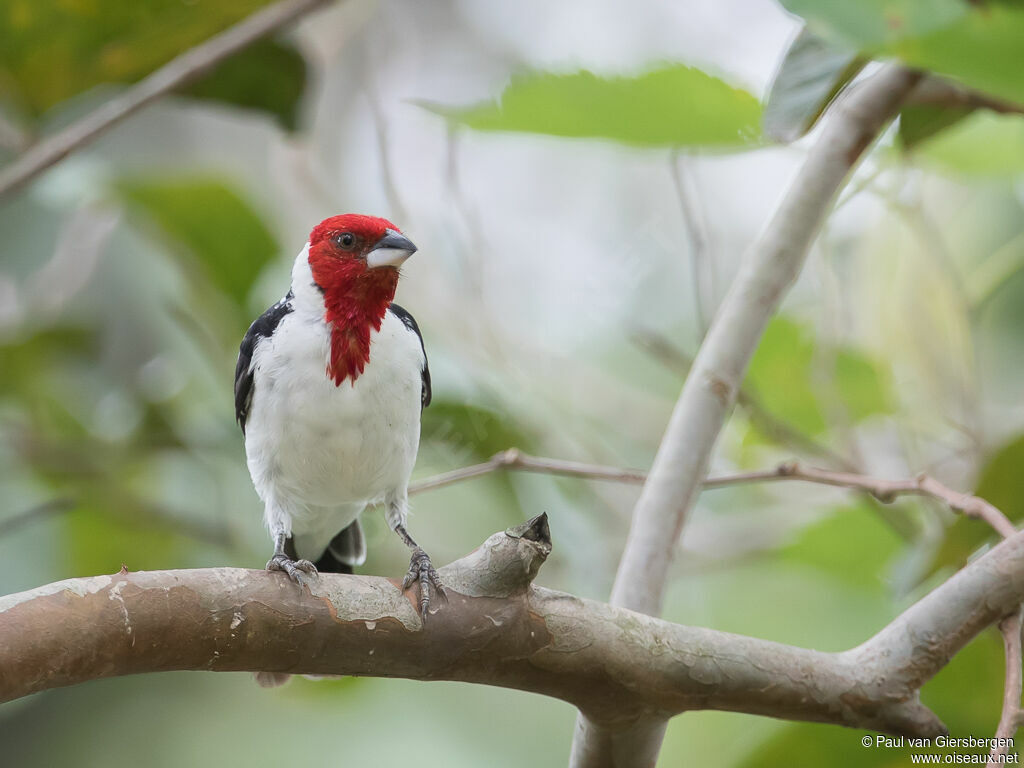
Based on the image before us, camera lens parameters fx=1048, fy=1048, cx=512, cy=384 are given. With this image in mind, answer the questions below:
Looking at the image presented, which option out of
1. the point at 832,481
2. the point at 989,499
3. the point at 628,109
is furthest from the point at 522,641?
the point at 989,499

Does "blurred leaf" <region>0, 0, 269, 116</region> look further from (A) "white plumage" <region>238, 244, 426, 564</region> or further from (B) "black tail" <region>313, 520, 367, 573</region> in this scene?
(B) "black tail" <region>313, 520, 367, 573</region>

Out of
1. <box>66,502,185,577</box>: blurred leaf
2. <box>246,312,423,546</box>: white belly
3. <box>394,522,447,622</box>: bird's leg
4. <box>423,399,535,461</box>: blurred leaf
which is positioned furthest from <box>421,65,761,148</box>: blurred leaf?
<box>66,502,185,577</box>: blurred leaf

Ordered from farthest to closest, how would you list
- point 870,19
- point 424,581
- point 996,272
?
point 996,272, point 870,19, point 424,581

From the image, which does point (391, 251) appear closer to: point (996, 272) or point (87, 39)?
point (87, 39)

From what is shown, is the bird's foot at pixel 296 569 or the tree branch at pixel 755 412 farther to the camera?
the tree branch at pixel 755 412

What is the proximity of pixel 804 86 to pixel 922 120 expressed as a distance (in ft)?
1.24

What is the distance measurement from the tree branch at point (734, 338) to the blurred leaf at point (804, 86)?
0.33 feet

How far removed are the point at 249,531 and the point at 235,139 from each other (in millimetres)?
3839

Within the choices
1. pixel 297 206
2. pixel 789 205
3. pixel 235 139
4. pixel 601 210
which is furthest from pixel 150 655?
pixel 235 139

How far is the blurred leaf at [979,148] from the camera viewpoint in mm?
2664

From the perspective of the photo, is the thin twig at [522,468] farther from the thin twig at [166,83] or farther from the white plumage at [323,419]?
the thin twig at [166,83]

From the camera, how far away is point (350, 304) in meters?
2.41

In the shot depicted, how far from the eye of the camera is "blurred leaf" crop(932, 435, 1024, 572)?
2.18m

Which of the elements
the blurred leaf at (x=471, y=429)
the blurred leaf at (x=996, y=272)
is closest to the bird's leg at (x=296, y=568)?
the blurred leaf at (x=471, y=429)
